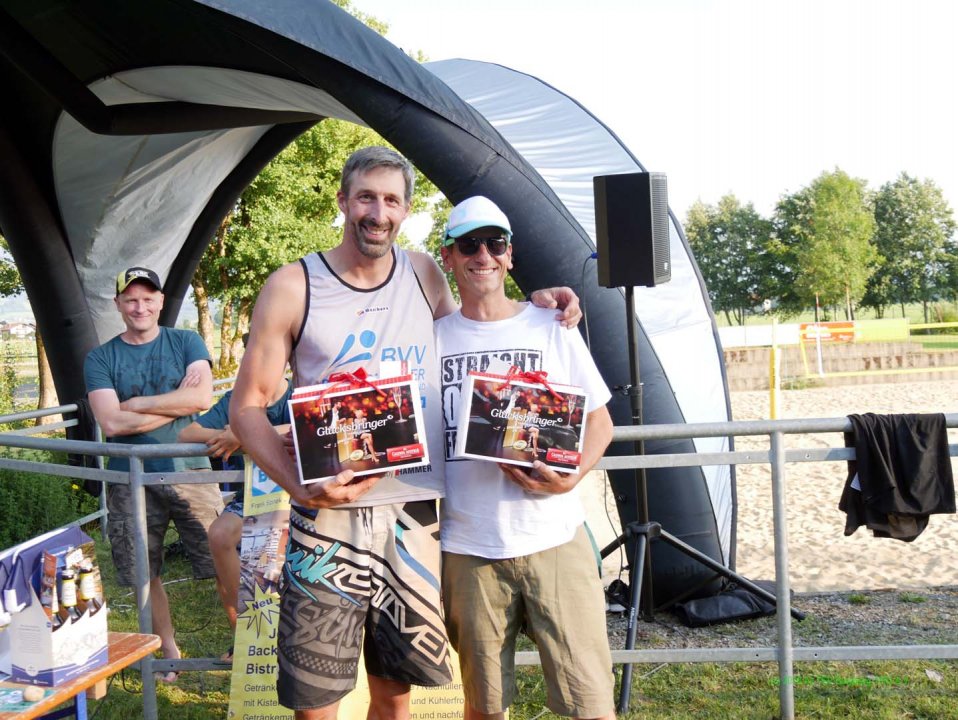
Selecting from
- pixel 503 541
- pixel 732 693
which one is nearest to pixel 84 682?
pixel 503 541

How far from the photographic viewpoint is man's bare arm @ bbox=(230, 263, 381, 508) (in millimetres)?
2203

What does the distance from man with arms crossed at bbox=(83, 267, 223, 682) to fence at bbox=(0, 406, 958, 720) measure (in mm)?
416

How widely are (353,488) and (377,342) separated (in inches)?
15.6


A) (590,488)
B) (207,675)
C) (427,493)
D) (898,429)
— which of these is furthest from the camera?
(590,488)

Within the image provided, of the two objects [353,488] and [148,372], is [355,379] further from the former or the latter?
[148,372]

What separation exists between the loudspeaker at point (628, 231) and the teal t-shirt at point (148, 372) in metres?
2.11

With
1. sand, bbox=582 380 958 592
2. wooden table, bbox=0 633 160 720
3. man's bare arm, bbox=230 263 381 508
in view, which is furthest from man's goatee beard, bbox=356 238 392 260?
sand, bbox=582 380 958 592

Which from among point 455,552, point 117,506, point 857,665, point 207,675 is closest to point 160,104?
point 117,506

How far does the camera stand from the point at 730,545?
542 centimetres

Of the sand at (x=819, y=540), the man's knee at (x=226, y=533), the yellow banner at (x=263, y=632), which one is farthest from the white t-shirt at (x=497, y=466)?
the sand at (x=819, y=540)

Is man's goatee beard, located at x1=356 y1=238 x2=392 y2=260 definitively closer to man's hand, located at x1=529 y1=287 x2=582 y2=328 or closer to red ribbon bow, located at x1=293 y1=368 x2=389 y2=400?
red ribbon bow, located at x1=293 y1=368 x2=389 y2=400

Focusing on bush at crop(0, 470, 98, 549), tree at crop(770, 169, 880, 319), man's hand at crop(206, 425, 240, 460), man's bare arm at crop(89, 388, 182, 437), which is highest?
tree at crop(770, 169, 880, 319)

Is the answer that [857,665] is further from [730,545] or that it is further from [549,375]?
[549,375]

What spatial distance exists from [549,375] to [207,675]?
2.90m
